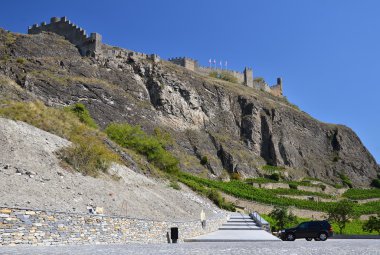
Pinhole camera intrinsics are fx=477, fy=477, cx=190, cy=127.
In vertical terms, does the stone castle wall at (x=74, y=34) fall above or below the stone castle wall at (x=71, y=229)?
above

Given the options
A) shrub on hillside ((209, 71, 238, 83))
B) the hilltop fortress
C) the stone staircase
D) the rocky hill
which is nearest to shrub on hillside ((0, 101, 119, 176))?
the stone staircase

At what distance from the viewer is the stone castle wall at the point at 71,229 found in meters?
12.1

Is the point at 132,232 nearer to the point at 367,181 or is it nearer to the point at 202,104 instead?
the point at 202,104

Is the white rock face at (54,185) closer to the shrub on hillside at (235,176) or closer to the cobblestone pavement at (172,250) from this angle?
the cobblestone pavement at (172,250)

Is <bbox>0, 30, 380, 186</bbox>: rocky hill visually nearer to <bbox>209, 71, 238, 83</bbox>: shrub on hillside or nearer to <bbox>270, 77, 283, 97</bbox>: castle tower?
<bbox>209, 71, 238, 83</bbox>: shrub on hillside

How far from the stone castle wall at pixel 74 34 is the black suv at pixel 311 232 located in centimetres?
5433

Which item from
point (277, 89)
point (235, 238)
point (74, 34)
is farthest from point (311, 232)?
point (277, 89)

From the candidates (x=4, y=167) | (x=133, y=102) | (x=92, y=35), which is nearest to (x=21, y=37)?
(x=92, y=35)

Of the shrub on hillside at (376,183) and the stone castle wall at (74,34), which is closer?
the stone castle wall at (74,34)

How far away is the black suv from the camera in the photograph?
2409 centimetres

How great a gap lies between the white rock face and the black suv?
5408mm

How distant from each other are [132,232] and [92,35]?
2419 inches

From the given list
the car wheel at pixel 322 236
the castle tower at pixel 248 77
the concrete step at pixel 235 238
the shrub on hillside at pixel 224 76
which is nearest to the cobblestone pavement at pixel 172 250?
the concrete step at pixel 235 238

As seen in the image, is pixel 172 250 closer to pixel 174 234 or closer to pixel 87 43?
pixel 174 234
